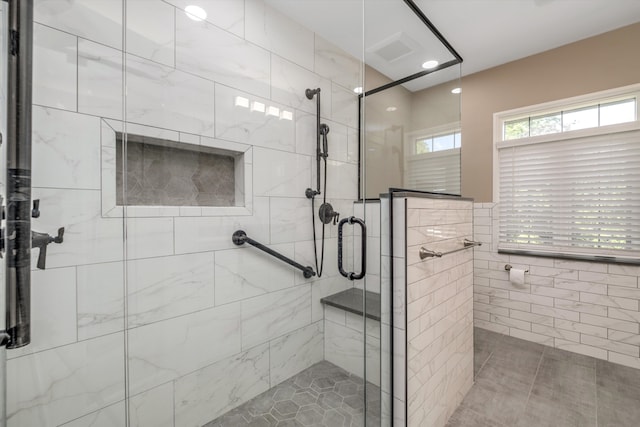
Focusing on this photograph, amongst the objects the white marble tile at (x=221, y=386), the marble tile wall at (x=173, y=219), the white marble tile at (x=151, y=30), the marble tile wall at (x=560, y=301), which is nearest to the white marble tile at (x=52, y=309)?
the marble tile wall at (x=173, y=219)

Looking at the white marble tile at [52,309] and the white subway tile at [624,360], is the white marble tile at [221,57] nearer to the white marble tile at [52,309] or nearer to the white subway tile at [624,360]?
the white marble tile at [52,309]

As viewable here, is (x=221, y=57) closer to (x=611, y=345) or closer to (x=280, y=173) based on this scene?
(x=280, y=173)

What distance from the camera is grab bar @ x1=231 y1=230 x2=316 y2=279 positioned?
152 cm

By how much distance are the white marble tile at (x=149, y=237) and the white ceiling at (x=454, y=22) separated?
1456 mm

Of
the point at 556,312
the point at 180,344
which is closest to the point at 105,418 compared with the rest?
the point at 180,344

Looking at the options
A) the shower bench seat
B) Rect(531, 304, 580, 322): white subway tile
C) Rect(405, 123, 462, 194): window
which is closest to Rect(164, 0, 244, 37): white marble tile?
Rect(405, 123, 462, 194): window

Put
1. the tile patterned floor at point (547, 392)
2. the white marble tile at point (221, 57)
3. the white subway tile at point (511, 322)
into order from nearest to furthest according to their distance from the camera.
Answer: the white marble tile at point (221, 57) < the tile patterned floor at point (547, 392) < the white subway tile at point (511, 322)

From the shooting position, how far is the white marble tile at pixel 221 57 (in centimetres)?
132

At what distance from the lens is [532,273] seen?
2.45m

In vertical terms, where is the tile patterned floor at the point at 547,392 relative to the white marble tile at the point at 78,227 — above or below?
below

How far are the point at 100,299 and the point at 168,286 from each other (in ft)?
0.84

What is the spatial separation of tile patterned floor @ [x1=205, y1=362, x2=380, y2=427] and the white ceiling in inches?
81.0

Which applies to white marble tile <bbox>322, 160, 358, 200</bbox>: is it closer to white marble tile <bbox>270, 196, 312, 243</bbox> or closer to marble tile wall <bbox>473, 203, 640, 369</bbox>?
A: white marble tile <bbox>270, 196, 312, 243</bbox>

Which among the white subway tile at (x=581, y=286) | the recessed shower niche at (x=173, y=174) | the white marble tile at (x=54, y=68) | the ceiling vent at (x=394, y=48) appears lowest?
the white subway tile at (x=581, y=286)
